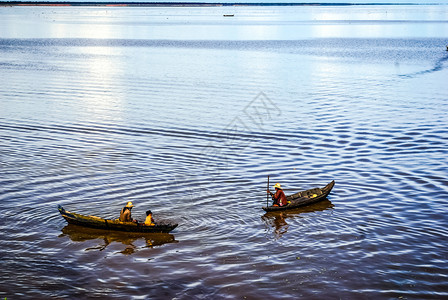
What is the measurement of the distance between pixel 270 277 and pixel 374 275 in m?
3.58

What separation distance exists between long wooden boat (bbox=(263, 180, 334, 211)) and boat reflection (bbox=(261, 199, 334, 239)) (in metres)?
0.23

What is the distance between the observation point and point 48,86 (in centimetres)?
5691

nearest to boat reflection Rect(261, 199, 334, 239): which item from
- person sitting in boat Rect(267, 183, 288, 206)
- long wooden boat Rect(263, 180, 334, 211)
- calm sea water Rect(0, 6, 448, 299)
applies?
calm sea water Rect(0, 6, 448, 299)

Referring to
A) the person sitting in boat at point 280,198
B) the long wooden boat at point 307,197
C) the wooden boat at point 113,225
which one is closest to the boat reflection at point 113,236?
the wooden boat at point 113,225

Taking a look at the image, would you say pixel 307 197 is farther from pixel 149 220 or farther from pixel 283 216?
pixel 149 220

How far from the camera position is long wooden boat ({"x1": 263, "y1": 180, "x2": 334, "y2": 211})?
2545 centimetres

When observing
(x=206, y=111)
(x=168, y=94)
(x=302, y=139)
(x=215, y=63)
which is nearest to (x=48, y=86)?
(x=168, y=94)

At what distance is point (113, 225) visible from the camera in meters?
22.6

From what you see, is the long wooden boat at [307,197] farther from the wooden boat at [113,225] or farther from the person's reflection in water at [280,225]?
the wooden boat at [113,225]

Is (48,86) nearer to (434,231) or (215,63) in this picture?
(215,63)

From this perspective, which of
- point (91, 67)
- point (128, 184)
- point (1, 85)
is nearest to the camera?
point (128, 184)

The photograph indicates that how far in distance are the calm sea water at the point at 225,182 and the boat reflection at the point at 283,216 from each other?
116 mm

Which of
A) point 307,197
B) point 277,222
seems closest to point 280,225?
point 277,222

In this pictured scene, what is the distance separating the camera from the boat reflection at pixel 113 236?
873 inches
